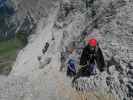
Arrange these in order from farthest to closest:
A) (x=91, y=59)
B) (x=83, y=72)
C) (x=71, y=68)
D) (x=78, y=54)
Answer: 1. (x=78, y=54)
2. (x=71, y=68)
3. (x=83, y=72)
4. (x=91, y=59)

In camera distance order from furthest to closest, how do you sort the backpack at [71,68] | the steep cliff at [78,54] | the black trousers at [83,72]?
1. the backpack at [71,68]
2. the black trousers at [83,72]
3. the steep cliff at [78,54]

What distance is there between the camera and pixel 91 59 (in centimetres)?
2306

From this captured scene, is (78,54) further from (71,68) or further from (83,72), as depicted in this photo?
(83,72)

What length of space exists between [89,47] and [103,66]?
168 centimetres

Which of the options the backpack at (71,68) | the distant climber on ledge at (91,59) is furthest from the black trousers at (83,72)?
the backpack at (71,68)

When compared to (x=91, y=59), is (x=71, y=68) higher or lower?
lower

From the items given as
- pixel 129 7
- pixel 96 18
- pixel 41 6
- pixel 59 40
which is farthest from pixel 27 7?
pixel 129 7

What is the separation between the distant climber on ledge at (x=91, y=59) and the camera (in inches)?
895

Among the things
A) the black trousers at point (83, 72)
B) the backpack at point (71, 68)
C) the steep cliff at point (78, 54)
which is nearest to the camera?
the steep cliff at point (78, 54)

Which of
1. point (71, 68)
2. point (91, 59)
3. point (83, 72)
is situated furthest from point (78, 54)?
point (91, 59)

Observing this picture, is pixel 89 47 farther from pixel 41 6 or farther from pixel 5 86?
pixel 41 6

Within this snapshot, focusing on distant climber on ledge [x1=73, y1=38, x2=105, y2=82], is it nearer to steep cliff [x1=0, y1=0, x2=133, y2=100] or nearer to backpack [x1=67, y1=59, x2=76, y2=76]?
steep cliff [x1=0, y1=0, x2=133, y2=100]

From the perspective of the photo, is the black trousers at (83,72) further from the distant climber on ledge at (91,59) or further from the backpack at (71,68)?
the backpack at (71,68)

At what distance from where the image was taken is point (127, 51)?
74.0ft
